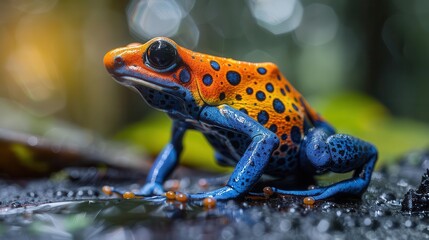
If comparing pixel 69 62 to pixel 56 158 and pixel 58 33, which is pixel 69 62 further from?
pixel 56 158

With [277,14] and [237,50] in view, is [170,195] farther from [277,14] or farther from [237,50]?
[237,50]

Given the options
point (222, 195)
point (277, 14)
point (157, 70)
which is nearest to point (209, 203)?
point (222, 195)

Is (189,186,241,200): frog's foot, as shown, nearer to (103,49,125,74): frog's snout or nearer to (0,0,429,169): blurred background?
(103,49,125,74): frog's snout

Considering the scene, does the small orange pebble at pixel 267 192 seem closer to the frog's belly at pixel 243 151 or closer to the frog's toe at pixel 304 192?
the frog's toe at pixel 304 192

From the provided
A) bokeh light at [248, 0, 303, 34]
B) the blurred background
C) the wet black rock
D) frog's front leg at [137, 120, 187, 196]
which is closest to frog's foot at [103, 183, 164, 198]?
frog's front leg at [137, 120, 187, 196]

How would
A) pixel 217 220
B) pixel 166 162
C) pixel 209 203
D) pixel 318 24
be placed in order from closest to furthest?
pixel 217 220
pixel 209 203
pixel 166 162
pixel 318 24

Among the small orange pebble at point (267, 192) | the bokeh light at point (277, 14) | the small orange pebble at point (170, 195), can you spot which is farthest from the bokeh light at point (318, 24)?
the small orange pebble at point (170, 195)

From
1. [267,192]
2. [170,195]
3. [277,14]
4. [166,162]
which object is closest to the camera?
[170,195]
